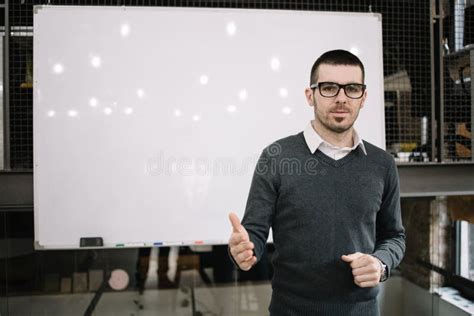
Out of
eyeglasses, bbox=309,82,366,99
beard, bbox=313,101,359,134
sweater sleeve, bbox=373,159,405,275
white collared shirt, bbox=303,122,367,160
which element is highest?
eyeglasses, bbox=309,82,366,99

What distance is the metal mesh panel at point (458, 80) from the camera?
2.30 m

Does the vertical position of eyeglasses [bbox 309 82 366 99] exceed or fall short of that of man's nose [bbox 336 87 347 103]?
it exceeds it

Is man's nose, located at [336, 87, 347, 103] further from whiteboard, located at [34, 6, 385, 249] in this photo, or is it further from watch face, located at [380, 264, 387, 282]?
whiteboard, located at [34, 6, 385, 249]

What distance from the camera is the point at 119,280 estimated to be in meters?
2.81

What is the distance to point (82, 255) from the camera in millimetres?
2783

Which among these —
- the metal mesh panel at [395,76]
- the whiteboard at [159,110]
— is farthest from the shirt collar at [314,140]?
the metal mesh panel at [395,76]

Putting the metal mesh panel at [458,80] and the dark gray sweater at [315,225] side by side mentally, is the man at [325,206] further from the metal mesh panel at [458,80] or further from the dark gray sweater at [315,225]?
the metal mesh panel at [458,80]

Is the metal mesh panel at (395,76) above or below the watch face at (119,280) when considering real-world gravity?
above

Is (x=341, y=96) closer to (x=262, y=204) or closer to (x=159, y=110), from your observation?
(x=262, y=204)

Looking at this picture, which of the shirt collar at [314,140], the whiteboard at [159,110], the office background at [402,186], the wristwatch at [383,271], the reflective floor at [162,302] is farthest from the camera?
the reflective floor at [162,302]

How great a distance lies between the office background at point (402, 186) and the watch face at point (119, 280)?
46mm

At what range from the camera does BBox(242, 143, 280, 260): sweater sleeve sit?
1226 millimetres

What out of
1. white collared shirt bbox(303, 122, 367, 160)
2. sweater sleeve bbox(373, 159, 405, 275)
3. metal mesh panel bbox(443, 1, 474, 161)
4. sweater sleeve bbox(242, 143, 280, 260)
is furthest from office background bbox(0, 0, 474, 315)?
sweater sleeve bbox(242, 143, 280, 260)

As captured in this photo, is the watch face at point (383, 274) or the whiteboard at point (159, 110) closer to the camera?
the watch face at point (383, 274)
